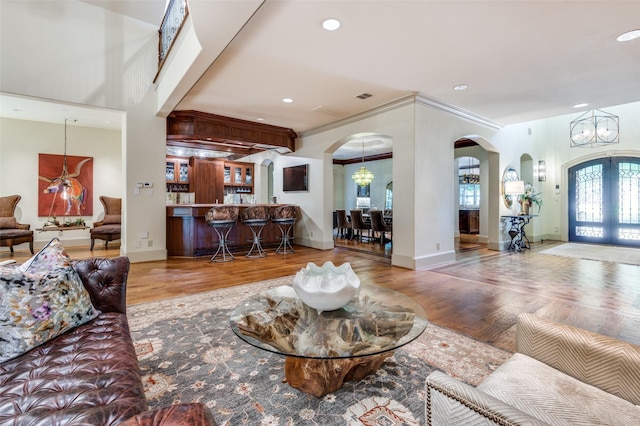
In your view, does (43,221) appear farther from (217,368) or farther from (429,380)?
(429,380)

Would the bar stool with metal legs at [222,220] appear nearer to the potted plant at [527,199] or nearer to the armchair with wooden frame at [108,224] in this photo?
the armchair with wooden frame at [108,224]

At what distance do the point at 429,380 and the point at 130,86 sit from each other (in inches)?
241

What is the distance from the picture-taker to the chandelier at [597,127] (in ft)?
22.9

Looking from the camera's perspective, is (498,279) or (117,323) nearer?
(117,323)

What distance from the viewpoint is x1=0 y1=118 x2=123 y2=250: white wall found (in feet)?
21.2

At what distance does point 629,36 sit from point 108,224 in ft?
30.9

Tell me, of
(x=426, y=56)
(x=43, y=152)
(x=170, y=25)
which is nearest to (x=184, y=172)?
(x=43, y=152)

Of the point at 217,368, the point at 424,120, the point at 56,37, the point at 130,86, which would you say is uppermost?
the point at 56,37

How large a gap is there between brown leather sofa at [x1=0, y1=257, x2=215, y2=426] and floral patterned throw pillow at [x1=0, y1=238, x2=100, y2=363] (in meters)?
0.05

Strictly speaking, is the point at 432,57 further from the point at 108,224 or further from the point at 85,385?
the point at 108,224

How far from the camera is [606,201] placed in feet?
24.7

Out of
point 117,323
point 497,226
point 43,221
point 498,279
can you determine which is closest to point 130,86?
point 43,221

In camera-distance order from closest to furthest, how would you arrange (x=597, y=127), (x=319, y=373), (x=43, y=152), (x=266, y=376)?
(x=319, y=373)
(x=266, y=376)
(x=43, y=152)
(x=597, y=127)

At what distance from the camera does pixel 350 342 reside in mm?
1402
